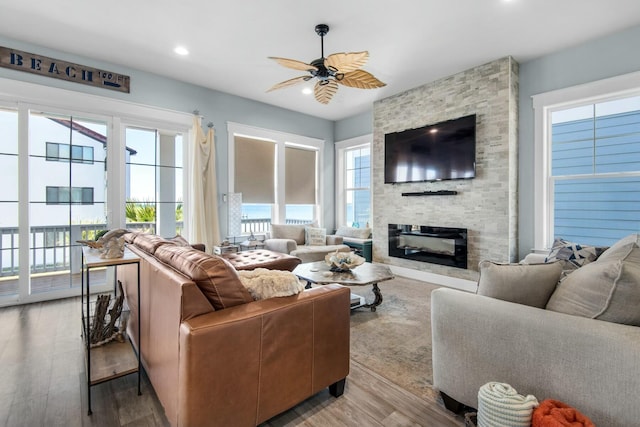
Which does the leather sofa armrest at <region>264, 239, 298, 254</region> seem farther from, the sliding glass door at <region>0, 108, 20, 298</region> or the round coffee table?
the sliding glass door at <region>0, 108, 20, 298</region>

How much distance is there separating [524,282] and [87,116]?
4850mm

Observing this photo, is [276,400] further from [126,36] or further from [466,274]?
[126,36]

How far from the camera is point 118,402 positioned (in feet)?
5.68

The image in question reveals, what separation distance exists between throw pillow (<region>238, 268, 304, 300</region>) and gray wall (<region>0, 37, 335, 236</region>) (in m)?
3.52

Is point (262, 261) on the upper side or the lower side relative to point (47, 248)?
lower

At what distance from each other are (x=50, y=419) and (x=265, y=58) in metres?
3.81

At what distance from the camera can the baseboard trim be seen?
4126 millimetres

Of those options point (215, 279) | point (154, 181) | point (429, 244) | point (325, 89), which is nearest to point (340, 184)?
point (429, 244)

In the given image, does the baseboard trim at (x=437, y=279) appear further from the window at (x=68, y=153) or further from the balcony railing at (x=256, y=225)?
the window at (x=68, y=153)

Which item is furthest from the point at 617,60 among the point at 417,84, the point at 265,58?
the point at 265,58

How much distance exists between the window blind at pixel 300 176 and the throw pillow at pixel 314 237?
2.64 feet

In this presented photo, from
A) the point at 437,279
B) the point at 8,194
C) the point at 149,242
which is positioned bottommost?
the point at 437,279

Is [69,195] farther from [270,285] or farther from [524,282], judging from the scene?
[524,282]

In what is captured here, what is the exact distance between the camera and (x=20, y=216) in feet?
11.3
